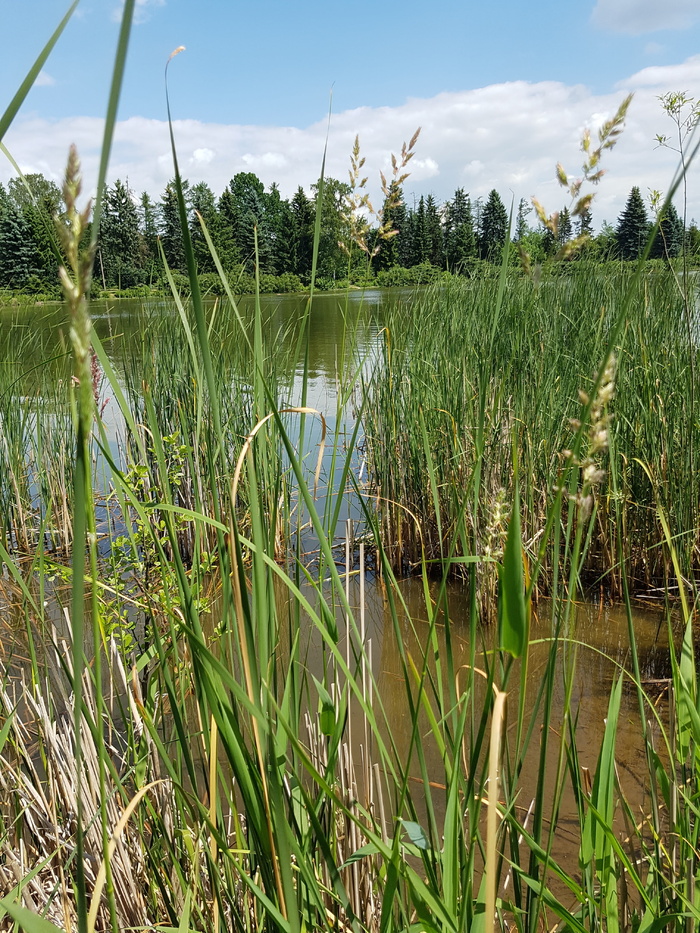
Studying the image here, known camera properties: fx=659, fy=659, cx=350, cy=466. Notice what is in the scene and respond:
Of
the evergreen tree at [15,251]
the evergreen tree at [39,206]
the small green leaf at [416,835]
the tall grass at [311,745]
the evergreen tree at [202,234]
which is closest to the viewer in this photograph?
the evergreen tree at [39,206]

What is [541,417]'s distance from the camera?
279 centimetres

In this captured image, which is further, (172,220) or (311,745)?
(172,220)

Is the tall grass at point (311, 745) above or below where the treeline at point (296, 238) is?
below

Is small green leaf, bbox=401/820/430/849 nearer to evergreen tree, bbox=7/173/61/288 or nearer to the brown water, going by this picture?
evergreen tree, bbox=7/173/61/288

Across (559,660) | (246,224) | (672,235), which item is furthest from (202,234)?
(672,235)

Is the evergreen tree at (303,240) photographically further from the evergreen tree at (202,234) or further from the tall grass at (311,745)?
the tall grass at (311,745)

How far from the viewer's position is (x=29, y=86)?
0.44 m

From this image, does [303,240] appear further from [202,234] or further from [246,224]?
[202,234]

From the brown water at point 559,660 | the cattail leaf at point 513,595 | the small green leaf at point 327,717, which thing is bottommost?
the brown water at point 559,660

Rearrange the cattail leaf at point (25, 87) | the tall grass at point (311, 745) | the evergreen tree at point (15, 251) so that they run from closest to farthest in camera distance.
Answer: the cattail leaf at point (25, 87) → the tall grass at point (311, 745) → the evergreen tree at point (15, 251)

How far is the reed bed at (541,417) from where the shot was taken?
277 centimetres

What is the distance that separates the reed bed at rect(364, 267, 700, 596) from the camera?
109 inches

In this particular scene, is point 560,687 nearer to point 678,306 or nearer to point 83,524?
point 678,306

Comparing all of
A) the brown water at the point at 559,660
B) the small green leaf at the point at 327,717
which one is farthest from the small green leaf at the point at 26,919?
the brown water at the point at 559,660
